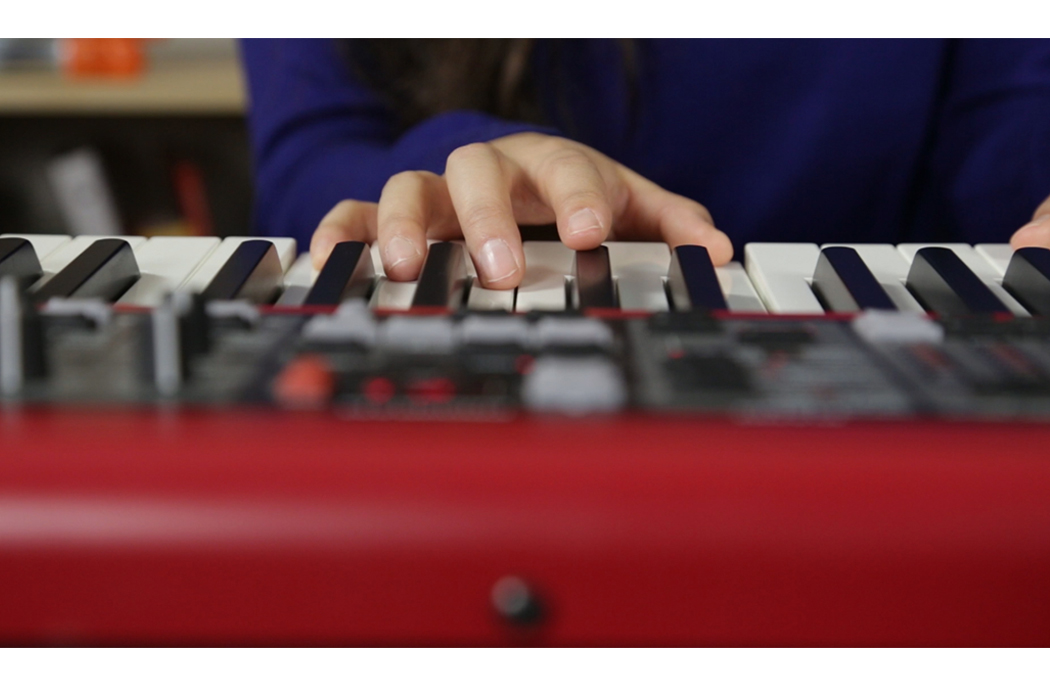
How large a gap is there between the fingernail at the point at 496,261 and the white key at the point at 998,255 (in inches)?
10.5

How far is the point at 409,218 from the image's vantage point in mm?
543

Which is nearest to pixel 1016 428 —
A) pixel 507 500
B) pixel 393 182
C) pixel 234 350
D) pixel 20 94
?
pixel 507 500

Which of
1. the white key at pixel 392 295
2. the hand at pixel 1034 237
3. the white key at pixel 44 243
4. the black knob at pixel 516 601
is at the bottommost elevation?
the black knob at pixel 516 601

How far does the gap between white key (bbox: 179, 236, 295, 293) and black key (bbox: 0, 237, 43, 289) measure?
0.07m

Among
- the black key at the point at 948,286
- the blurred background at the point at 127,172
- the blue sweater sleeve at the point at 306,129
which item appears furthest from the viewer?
the blurred background at the point at 127,172

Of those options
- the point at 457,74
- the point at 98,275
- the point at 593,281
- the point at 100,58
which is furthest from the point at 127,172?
the point at 593,281

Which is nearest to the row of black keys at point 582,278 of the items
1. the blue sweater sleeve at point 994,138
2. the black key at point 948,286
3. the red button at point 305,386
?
the black key at point 948,286

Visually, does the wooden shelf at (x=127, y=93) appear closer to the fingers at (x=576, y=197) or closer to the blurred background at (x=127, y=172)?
the blurred background at (x=127, y=172)

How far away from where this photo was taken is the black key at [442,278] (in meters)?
0.45

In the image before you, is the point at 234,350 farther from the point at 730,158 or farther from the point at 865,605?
the point at 730,158

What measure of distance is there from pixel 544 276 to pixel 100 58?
53.6 inches

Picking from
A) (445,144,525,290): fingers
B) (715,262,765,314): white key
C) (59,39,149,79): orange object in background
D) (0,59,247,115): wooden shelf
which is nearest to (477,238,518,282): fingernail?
(445,144,525,290): fingers

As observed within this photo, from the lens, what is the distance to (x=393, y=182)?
1.96 ft

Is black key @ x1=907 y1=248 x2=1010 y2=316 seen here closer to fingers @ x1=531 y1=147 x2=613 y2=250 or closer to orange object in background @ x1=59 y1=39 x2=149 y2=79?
fingers @ x1=531 y1=147 x2=613 y2=250
